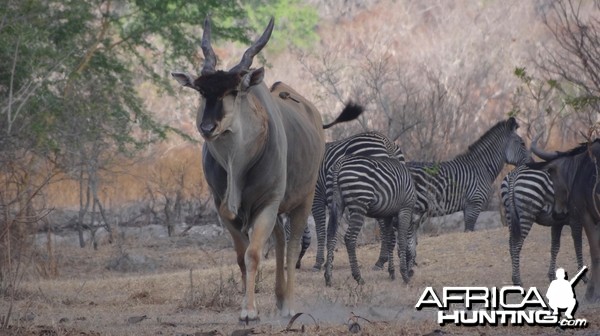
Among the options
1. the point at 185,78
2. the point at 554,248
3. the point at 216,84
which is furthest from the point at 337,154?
the point at 216,84

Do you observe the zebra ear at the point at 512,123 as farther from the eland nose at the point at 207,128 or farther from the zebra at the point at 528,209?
the eland nose at the point at 207,128

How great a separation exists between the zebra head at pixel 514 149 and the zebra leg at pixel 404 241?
3.32m

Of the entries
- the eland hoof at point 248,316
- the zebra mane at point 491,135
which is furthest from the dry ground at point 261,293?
the zebra mane at point 491,135

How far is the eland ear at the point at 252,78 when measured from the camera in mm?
8251

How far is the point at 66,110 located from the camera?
17.8 m

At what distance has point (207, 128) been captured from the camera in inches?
311

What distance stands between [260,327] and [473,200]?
9.32 metres

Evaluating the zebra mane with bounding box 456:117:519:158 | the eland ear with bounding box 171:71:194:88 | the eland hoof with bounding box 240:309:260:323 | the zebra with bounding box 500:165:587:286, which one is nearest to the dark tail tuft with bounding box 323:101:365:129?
the zebra with bounding box 500:165:587:286

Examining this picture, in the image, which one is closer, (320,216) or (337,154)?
(320,216)

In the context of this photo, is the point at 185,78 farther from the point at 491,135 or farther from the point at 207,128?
the point at 491,135

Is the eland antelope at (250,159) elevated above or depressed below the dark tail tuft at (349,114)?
below

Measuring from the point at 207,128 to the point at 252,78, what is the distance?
26.2 inches

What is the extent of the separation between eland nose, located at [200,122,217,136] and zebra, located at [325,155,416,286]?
5361 mm

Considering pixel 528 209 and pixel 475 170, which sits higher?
Answer: pixel 475 170
